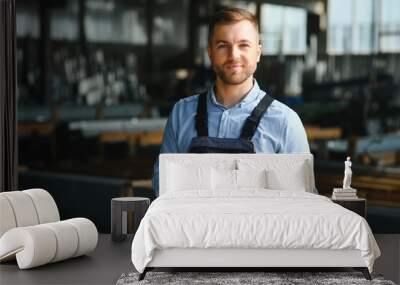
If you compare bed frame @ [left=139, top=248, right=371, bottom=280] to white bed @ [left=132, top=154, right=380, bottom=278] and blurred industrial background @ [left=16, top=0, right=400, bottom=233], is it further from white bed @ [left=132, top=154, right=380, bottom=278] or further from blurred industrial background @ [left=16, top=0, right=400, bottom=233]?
blurred industrial background @ [left=16, top=0, right=400, bottom=233]

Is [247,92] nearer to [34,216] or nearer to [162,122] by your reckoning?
[162,122]

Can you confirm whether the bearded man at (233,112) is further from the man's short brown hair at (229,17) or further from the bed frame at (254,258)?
the bed frame at (254,258)

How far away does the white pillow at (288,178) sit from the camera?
7438 millimetres

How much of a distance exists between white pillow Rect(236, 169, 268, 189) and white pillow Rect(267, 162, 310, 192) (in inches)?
2.8

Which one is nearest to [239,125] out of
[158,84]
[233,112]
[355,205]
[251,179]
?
[233,112]

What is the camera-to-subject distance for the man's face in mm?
8273

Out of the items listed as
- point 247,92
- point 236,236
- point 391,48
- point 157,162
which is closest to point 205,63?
point 247,92

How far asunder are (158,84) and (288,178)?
6.20ft

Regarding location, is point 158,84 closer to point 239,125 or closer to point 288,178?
point 239,125

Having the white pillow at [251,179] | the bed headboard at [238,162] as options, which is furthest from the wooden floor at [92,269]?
the white pillow at [251,179]

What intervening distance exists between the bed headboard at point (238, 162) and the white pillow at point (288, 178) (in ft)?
0.09

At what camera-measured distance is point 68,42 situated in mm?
8664

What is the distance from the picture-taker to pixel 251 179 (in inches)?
291

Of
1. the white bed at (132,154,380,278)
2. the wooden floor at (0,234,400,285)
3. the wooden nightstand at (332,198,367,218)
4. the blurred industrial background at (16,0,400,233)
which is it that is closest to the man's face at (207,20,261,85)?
the blurred industrial background at (16,0,400,233)
